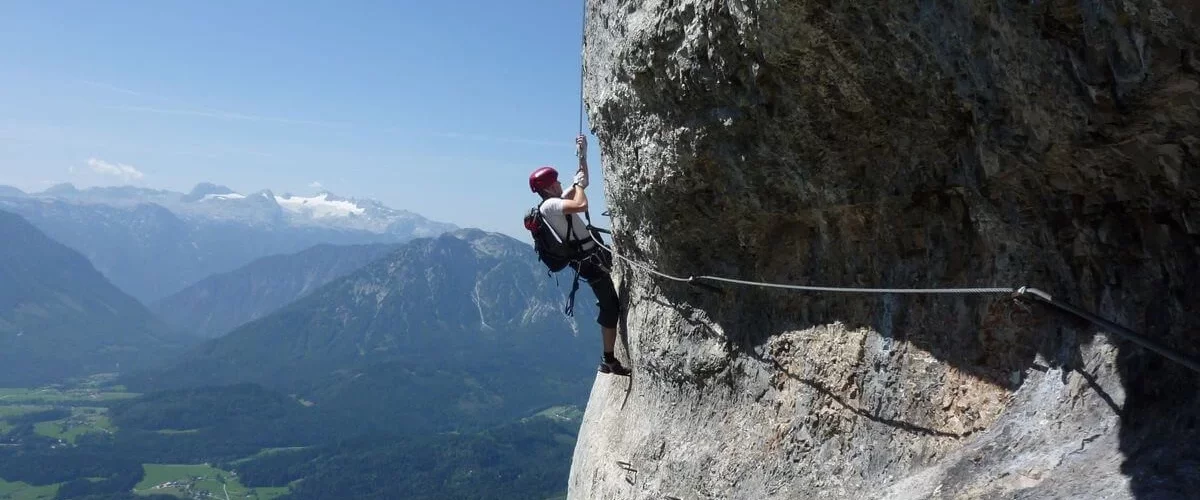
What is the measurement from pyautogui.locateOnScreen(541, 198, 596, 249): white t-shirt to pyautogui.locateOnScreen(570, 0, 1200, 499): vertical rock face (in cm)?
83

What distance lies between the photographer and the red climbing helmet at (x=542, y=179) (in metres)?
10.1

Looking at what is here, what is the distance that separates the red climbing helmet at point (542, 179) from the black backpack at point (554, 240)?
1.19ft

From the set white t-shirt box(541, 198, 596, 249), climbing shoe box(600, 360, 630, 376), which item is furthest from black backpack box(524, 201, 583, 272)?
climbing shoe box(600, 360, 630, 376)

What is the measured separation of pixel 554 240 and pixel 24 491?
197501mm

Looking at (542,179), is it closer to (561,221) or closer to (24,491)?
(561,221)

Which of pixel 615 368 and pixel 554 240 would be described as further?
pixel 615 368

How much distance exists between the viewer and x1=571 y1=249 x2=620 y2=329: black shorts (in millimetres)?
10109

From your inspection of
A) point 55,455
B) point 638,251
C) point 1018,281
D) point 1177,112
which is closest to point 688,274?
point 638,251

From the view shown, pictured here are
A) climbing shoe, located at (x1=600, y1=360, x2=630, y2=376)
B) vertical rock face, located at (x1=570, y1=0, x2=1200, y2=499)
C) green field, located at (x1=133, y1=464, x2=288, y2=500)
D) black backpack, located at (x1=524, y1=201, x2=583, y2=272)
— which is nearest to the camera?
vertical rock face, located at (x1=570, y1=0, x2=1200, y2=499)

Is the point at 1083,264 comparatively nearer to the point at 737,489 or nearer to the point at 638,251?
the point at 737,489

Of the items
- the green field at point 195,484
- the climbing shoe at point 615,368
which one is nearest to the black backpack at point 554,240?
the climbing shoe at point 615,368

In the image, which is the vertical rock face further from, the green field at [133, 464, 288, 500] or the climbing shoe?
the green field at [133, 464, 288, 500]

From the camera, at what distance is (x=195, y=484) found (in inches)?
6550

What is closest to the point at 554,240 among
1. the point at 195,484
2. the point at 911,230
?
the point at 911,230
